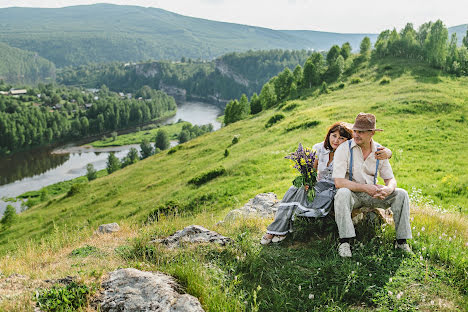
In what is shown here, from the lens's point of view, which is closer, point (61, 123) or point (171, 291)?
point (171, 291)

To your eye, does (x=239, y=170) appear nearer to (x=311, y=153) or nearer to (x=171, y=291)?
(x=311, y=153)

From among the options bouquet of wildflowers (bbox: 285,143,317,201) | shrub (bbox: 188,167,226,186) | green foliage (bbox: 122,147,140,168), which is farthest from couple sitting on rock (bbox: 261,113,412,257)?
green foliage (bbox: 122,147,140,168)

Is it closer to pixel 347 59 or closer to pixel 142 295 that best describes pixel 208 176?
pixel 142 295

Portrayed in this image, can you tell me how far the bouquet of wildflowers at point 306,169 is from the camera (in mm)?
6969

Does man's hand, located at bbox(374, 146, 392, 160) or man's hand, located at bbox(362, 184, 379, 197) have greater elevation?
man's hand, located at bbox(374, 146, 392, 160)

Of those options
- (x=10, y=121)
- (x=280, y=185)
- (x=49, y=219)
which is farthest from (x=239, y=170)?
(x=10, y=121)

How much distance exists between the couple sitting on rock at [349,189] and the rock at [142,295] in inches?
105

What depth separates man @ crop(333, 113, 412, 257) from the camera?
5.92 m

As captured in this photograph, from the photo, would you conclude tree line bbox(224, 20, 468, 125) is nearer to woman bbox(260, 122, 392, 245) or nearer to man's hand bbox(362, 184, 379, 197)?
woman bbox(260, 122, 392, 245)

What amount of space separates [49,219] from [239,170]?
23.6 metres

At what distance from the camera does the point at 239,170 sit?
914 inches

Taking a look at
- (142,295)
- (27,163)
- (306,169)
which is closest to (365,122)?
(306,169)

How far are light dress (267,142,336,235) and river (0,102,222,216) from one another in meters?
66.8

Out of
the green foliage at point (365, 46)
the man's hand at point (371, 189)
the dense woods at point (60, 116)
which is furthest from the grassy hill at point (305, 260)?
the dense woods at point (60, 116)
